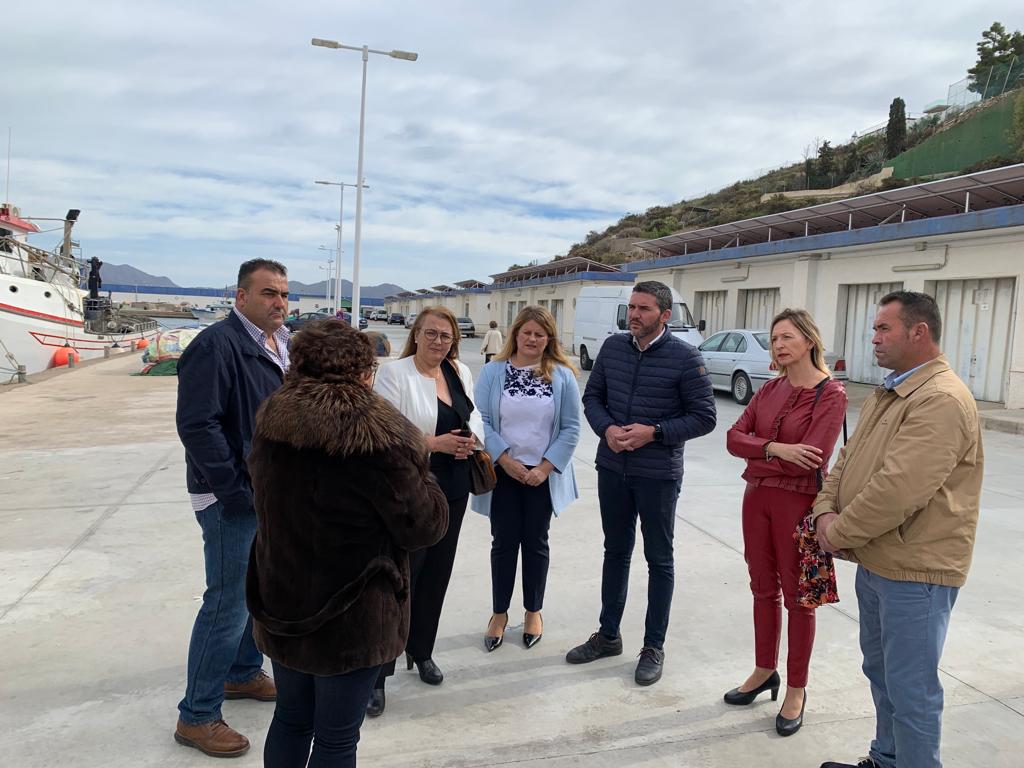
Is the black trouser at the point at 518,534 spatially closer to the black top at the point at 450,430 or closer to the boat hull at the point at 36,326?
the black top at the point at 450,430

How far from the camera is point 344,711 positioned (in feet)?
7.09

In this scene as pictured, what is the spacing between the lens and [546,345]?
404 centimetres

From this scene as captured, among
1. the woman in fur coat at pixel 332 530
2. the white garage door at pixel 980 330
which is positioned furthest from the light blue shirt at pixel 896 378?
the white garage door at pixel 980 330

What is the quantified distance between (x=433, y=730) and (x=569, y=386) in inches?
73.0

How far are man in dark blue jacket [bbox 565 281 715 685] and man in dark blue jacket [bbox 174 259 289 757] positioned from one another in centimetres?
172

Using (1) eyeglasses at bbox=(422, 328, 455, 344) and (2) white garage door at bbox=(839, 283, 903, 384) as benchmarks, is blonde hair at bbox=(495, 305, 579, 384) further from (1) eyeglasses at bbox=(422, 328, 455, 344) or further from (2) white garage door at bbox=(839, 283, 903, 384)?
(2) white garage door at bbox=(839, 283, 903, 384)

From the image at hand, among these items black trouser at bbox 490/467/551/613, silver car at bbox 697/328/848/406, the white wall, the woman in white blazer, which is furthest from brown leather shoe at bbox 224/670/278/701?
the white wall

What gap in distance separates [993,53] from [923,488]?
57267 mm

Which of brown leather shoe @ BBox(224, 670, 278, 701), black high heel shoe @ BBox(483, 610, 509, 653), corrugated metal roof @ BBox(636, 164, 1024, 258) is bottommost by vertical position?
brown leather shoe @ BBox(224, 670, 278, 701)

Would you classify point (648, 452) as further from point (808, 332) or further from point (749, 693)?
point (749, 693)

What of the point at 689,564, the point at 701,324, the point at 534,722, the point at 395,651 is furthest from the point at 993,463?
the point at 701,324

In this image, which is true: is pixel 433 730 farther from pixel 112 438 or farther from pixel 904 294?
pixel 112 438

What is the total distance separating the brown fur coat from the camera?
6.57ft

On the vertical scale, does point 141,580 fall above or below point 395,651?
below
